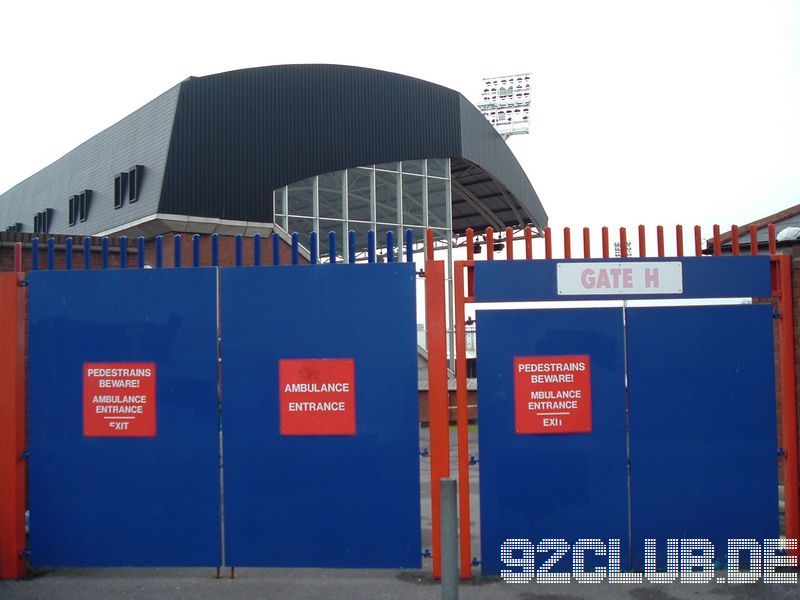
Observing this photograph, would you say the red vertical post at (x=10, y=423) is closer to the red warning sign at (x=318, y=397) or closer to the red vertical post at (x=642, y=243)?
the red warning sign at (x=318, y=397)

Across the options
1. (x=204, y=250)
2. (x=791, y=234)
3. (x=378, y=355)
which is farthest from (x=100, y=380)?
(x=204, y=250)

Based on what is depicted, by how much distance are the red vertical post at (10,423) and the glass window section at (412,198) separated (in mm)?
20243

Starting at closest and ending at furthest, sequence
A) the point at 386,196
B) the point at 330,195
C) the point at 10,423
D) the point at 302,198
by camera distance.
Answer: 1. the point at 10,423
2. the point at 302,198
3. the point at 330,195
4. the point at 386,196

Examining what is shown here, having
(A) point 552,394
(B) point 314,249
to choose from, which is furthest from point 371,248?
(A) point 552,394

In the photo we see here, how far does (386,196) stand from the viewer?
27.4 meters

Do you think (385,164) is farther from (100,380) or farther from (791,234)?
(100,380)

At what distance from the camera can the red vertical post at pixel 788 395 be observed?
686cm

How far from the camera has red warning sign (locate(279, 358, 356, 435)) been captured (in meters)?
6.87

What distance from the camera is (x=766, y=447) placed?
22.6ft

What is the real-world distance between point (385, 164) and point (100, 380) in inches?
763

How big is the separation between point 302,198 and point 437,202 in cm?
644

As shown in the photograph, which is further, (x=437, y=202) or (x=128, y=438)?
(x=437, y=202)

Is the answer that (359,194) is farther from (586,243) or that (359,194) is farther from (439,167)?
(586,243)

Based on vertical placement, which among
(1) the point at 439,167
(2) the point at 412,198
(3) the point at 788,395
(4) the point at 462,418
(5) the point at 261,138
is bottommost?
(4) the point at 462,418
